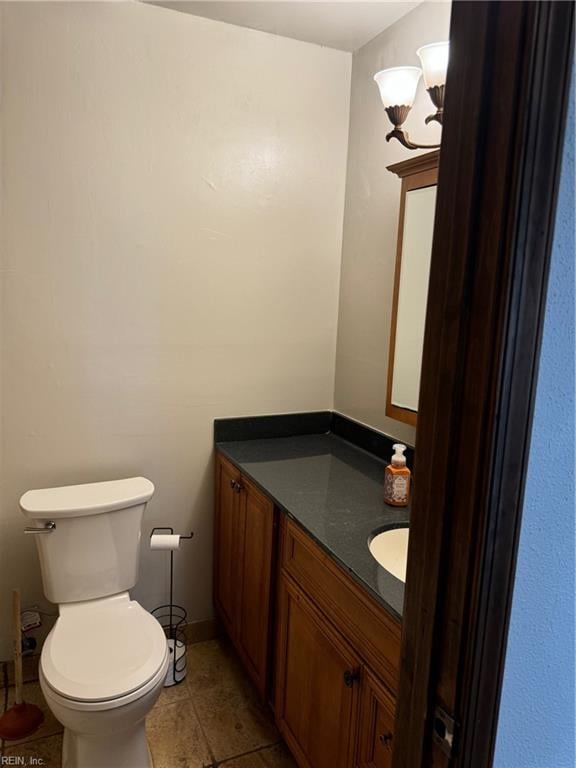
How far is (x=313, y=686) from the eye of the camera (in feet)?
5.08

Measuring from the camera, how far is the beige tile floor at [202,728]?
70.7 inches

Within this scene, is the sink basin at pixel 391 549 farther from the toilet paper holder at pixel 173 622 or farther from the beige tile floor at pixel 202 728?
the toilet paper holder at pixel 173 622

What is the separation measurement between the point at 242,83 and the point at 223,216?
49cm

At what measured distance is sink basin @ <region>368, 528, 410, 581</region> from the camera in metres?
1.51

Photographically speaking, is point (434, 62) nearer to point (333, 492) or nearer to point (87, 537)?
point (333, 492)

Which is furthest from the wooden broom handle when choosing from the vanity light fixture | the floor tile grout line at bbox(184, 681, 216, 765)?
the vanity light fixture

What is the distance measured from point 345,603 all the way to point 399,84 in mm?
1436

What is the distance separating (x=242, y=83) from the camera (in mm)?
2096

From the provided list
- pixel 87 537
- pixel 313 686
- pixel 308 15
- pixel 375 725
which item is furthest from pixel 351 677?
pixel 308 15

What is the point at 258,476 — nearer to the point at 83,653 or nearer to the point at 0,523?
the point at 83,653

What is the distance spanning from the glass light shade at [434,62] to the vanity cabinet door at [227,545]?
1.39 m

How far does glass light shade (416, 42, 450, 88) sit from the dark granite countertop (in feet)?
4.00

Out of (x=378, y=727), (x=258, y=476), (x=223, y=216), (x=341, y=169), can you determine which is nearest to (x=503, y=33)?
(x=378, y=727)

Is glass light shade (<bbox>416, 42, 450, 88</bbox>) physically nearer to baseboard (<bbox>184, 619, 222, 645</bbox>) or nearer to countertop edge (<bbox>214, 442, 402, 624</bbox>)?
countertop edge (<bbox>214, 442, 402, 624</bbox>)
